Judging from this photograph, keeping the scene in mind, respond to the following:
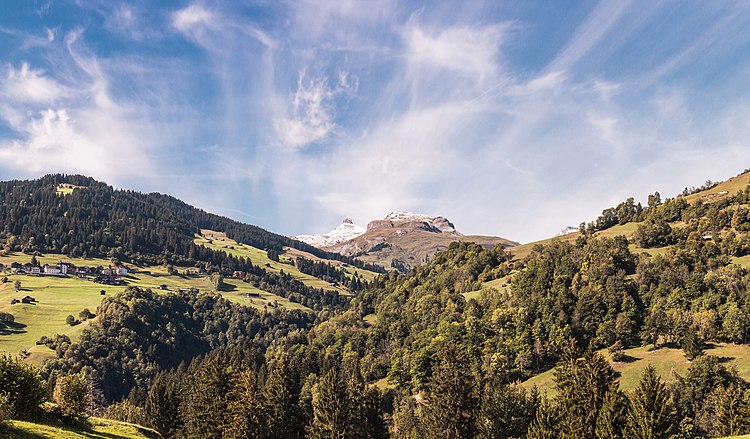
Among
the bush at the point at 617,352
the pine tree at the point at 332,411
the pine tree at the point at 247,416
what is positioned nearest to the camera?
the pine tree at the point at 247,416

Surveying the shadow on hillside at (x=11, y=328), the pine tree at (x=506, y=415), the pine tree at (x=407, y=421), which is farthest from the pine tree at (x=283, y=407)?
the shadow on hillside at (x=11, y=328)

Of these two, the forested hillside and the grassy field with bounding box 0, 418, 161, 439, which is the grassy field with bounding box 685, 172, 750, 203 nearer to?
the forested hillside

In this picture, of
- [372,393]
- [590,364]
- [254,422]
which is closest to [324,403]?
[254,422]

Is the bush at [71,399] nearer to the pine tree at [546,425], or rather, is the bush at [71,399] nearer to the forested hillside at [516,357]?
the forested hillside at [516,357]

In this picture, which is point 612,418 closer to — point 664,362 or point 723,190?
point 664,362

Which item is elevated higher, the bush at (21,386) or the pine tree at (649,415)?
the bush at (21,386)

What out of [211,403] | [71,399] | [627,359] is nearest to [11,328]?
[211,403]

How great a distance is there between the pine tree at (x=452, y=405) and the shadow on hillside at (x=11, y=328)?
19994cm

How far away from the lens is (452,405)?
56.6 metres

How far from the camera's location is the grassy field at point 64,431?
104 feet

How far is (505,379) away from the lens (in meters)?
122

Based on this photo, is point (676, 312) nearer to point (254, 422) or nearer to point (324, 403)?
point (324, 403)

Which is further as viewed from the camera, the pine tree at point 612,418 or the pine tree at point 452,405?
the pine tree at point 452,405

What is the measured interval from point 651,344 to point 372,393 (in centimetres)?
8426
